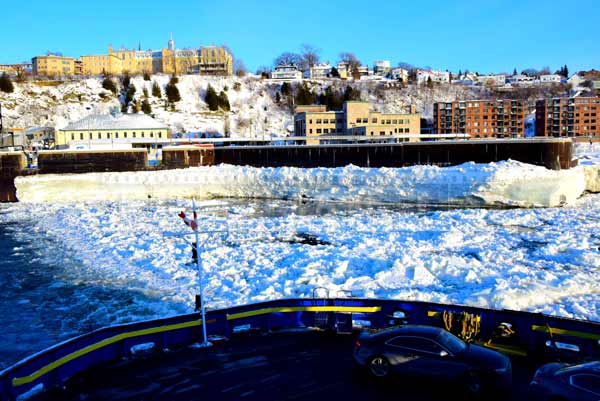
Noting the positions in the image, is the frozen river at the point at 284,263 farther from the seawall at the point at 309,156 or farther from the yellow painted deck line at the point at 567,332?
the seawall at the point at 309,156

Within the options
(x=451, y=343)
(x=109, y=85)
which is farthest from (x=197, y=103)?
(x=451, y=343)

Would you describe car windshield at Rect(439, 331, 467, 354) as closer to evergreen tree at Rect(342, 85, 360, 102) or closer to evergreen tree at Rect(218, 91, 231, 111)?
evergreen tree at Rect(218, 91, 231, 111)

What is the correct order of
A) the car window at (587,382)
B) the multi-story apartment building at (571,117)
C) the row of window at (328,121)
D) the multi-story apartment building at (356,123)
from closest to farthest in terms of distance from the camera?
the car window at (587,382) < the multi-story apartment building at (356,123) < the row of window at (328,121) < the multi-story apartment building at (571,117)

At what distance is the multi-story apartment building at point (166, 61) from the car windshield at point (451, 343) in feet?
546

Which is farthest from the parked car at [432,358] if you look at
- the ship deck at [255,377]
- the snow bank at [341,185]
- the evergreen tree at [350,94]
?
the evergreen tree at [350,94]

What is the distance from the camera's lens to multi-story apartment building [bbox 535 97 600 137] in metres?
112

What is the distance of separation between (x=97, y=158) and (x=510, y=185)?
37.8 metres

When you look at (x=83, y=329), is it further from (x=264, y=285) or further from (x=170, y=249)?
(x=170, y=249)

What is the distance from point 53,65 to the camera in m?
165

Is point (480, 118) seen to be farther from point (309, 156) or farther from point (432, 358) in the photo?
point (432, 358)

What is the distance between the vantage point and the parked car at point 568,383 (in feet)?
23.6

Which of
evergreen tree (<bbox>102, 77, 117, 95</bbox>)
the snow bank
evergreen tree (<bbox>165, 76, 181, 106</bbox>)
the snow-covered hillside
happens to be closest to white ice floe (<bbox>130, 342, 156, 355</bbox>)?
the snow bank

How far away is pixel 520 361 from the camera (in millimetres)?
10023

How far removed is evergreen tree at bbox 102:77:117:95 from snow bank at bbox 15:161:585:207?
271 ft
